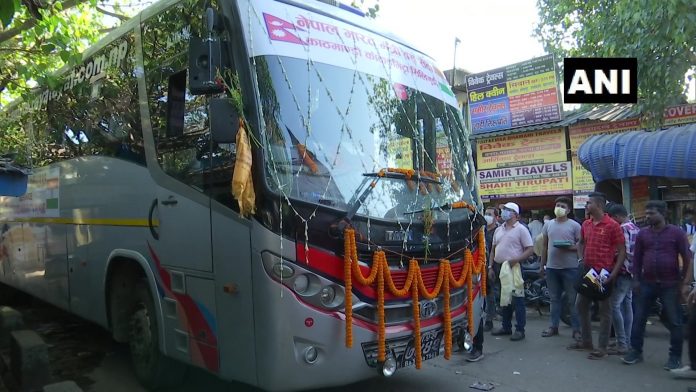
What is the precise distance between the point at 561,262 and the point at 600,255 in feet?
2.59

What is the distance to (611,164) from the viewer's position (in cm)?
932

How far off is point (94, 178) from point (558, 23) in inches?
455

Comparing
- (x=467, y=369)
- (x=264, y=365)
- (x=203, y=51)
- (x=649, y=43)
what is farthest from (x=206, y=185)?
(x=649, y=43)

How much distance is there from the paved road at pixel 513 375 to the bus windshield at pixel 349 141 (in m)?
1.79

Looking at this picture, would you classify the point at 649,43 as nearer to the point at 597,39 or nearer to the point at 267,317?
the point at 597,39

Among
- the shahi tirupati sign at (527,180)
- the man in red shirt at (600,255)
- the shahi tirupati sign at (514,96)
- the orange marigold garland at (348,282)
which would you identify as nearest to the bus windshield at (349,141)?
the orange marigold garland at (348,282)

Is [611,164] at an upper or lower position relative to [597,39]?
lower

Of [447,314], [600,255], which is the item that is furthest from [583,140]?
[447,314]

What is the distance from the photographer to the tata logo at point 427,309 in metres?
3.98

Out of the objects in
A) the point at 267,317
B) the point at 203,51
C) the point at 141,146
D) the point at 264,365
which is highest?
the point at 203,51

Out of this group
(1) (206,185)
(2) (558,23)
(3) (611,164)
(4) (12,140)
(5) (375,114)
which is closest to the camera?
(1) (206,185)

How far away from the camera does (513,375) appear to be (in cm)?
531

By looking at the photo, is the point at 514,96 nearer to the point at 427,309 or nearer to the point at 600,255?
the point at 600,255

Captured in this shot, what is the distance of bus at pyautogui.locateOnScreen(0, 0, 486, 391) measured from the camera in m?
3.46
